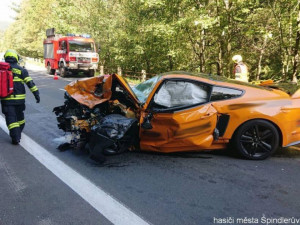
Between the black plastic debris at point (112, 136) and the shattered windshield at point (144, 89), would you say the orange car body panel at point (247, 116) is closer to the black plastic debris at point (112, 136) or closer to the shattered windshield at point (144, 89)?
the black plastic debris at point (112, 136)

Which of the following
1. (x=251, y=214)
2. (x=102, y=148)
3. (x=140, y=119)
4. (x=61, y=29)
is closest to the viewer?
(x=251, y=214)

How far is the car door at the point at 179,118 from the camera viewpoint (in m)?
4.11

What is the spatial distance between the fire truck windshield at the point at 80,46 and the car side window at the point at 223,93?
1654cm

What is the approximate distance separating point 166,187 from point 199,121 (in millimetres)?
1157

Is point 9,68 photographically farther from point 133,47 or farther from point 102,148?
point 133,47

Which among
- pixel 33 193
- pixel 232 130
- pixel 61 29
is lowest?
pixel 33 193

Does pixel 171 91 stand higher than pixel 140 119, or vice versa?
pixel 171 91

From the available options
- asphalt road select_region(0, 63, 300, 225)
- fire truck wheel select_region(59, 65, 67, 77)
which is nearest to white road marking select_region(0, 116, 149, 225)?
asphalt road select_region(0, 63, 300, 225)

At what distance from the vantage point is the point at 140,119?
4.38 metres

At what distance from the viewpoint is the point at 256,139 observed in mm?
4203

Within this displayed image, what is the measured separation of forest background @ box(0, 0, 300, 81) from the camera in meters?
11.7

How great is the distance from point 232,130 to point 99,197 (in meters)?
2.19

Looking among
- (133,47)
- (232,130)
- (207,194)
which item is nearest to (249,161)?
(232,130)

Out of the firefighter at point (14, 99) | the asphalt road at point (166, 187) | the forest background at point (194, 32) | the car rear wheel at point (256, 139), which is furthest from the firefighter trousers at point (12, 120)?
the forest background at point (194, 32)
